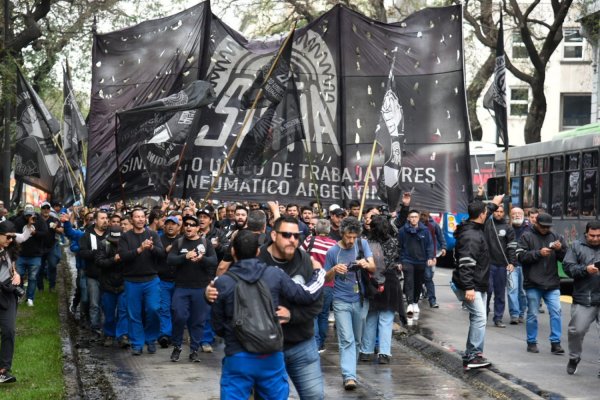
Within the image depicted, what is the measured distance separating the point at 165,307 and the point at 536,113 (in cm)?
1990

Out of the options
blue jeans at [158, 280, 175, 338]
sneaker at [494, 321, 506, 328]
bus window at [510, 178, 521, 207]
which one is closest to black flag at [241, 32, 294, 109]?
blue jeans at [158, 280, 175, 338]

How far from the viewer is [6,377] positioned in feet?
38.2

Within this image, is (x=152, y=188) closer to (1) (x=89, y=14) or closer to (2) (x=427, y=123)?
(2) (x=427, y=123)

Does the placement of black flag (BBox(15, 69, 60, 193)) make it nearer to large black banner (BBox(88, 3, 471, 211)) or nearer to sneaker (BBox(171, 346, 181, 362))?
large black banner (BBox(88, 3, 471, 211))

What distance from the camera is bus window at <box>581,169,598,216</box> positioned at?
21.7 meters

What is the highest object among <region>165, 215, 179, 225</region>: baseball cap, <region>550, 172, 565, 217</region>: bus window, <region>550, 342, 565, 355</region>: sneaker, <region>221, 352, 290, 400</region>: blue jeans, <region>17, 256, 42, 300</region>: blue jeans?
<region>550, 172, 565, 217</region>: bus window

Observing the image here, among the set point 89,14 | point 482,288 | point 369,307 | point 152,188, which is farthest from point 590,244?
point 89,14

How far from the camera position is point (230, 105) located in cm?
1397

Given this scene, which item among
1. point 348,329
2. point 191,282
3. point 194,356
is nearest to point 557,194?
point 191,282

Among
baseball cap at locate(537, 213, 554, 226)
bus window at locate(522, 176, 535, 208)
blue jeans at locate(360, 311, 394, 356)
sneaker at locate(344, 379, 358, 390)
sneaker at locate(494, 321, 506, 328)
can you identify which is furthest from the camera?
bus window at locate(522, 176, 535, 208)

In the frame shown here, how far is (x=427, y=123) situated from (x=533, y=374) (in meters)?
3.46

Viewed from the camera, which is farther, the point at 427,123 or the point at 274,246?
the point at 427,123

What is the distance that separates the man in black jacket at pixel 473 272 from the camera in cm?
1238

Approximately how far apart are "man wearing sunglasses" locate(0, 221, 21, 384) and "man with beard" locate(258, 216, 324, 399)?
3975mm
